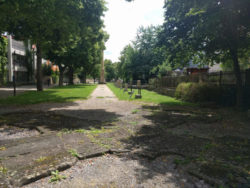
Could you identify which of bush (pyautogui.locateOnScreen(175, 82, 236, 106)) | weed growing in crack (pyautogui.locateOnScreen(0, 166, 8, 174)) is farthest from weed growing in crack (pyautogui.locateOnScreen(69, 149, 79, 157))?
bush (pyautogui.locateOnScreen(175, 82, 236, 106))

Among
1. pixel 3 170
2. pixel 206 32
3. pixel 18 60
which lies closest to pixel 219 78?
pixel 206 32

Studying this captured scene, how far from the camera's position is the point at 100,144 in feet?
12.9

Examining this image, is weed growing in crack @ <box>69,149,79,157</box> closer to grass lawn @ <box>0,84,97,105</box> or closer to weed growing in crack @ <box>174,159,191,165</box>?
weed growing in crack @ <box>174,159,191,165</box>

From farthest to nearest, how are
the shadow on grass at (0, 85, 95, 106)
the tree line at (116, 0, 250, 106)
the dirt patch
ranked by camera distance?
the shadow on grass at (0, 85, 95, 106), the tree line at (116, 0, 250, 106), the dirt patch

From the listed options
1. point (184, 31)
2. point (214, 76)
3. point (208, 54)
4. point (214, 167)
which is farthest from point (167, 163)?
point (214, 76)

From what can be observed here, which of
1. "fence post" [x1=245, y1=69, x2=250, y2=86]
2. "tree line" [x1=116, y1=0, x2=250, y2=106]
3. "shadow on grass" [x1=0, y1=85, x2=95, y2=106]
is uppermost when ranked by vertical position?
"tree line" [x1=116, y1=0, x2=250, y2=106]

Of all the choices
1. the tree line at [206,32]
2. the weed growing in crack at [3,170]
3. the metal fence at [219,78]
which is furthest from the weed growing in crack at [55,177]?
the metal fence at [219,78]

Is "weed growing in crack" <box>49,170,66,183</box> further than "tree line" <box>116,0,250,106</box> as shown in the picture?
No

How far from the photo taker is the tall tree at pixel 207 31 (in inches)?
283

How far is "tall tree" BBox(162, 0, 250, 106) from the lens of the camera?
7.19 m

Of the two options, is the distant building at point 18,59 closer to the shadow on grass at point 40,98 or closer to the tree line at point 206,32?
the shadow on grass at point 40,98

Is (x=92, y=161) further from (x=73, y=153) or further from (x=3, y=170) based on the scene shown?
(x=3, y=170)

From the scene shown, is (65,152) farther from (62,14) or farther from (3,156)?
(62,14)

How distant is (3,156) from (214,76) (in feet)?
38.1
